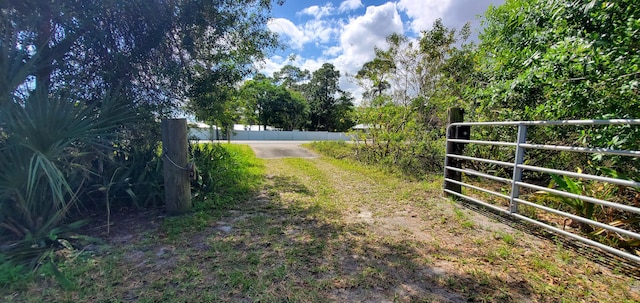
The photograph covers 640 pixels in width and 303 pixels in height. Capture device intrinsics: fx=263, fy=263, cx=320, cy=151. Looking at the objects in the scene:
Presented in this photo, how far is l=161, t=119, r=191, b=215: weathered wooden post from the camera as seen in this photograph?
10.2 ft

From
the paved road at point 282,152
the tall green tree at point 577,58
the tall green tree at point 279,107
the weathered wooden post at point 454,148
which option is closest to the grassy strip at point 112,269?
the weathered wooden post at point 454,148

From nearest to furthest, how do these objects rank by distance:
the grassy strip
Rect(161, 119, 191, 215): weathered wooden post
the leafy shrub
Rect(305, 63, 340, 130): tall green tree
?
1. the grassy strip
2. Rect(161, 119, 191, 215): weathered wooden post
3. the leafy shrub
4. Rect(305, 63, 340, 130): tall green tree

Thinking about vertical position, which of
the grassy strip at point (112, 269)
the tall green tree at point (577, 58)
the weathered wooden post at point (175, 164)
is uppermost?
the tall green tree at point (577, 58)

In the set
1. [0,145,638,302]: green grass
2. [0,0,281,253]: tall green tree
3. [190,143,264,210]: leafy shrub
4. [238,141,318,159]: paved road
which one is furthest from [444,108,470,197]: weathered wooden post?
[238,141,318,159]: paved road

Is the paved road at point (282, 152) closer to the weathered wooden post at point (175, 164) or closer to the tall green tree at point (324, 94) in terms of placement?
the weathered wooden post at point (175, 164)

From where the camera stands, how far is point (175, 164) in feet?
10.2

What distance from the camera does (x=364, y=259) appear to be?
218cm

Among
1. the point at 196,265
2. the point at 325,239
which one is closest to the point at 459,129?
the point at 325,239

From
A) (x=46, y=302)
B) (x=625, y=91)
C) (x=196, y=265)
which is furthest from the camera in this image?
(x=625, y=91)

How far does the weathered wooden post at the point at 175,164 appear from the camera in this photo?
10.2 ft

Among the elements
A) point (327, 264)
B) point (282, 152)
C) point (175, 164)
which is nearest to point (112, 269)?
point (175, 164)

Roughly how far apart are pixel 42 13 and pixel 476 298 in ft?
15.9

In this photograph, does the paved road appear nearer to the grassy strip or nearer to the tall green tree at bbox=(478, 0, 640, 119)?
the grassy strip

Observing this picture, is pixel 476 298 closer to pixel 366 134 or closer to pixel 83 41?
pixel 83 41
